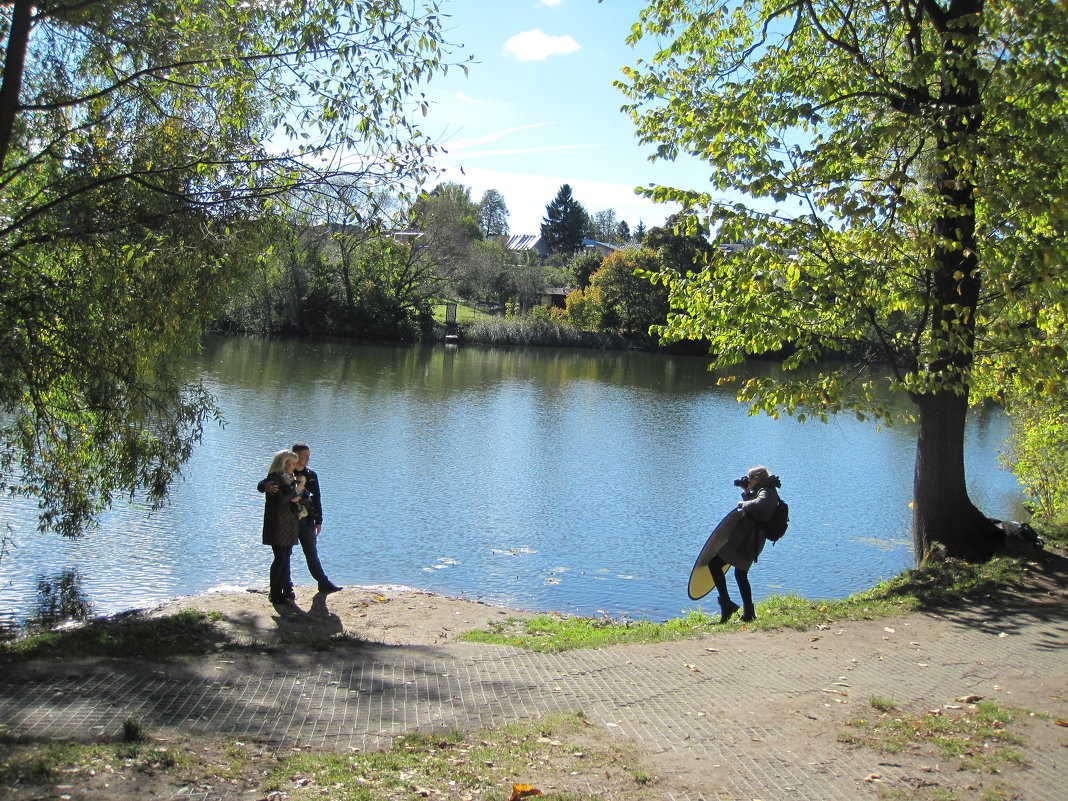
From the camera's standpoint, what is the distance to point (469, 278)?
8162cm

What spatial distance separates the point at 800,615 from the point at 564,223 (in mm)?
119887

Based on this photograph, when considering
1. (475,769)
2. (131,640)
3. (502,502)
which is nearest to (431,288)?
(502,502)

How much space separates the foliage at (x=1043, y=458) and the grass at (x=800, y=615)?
5.37 m

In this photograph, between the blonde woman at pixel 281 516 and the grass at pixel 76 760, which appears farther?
the blonde woman at pixel 281 516

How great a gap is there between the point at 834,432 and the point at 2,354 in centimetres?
3341

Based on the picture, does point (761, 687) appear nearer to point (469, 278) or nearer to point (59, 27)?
point (59, 27)

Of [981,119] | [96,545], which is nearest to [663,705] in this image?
[981,119]

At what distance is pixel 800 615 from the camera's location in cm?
1054

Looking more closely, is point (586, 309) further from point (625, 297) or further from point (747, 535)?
point (747, 535)

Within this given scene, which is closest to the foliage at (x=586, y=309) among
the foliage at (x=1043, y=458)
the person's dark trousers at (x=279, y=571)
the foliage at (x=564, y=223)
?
the foliage at (x=564, y=223)

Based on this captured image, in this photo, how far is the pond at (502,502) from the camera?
14.5 meters

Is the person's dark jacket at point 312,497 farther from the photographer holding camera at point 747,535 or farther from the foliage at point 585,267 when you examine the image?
the foliage at point 585,267

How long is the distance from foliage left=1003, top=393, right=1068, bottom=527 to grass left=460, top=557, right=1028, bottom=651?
5366 mm

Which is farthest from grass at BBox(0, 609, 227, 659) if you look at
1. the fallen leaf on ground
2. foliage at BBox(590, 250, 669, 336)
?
foliage at BBox(590, 250, 669, 336)
